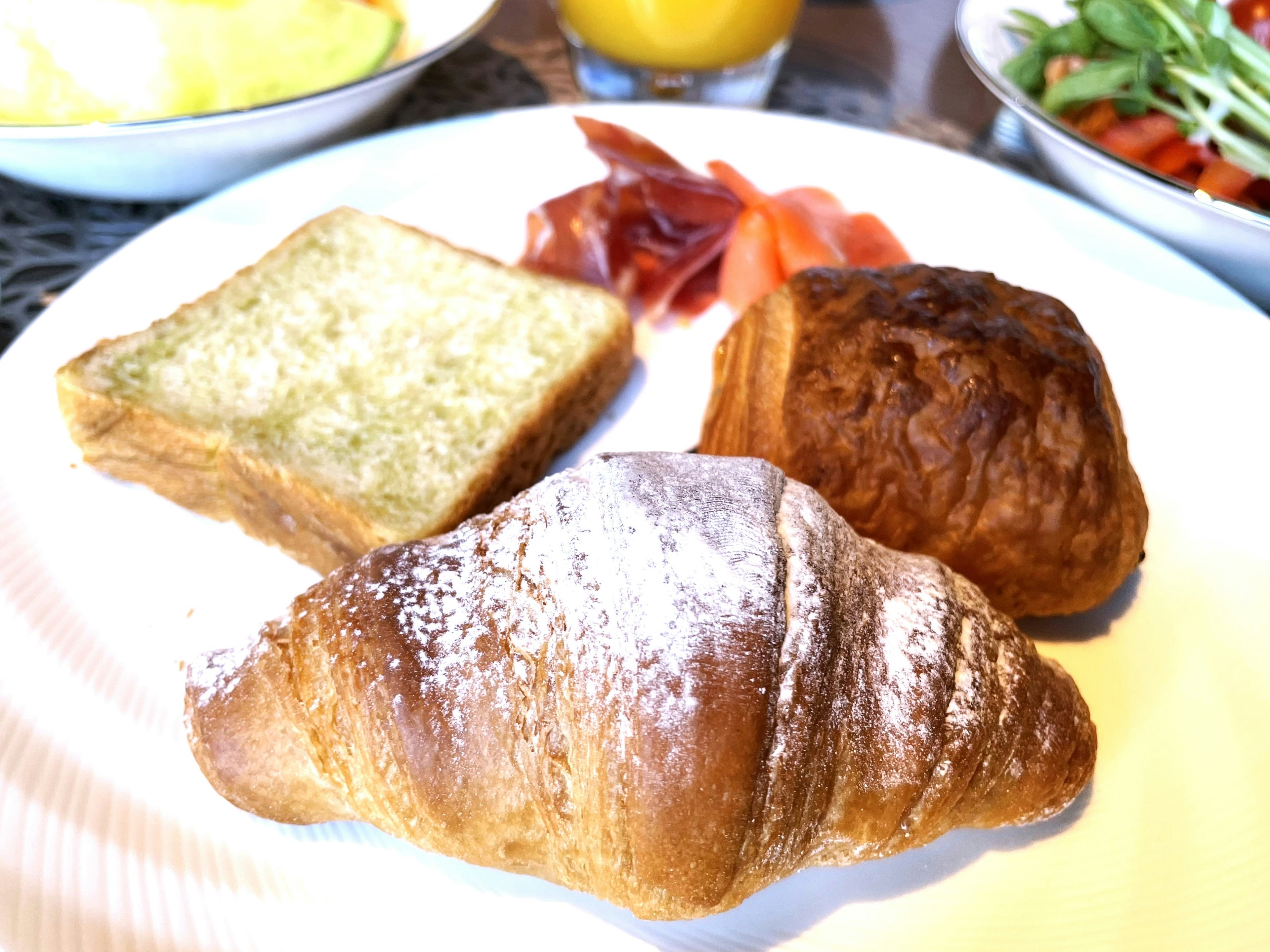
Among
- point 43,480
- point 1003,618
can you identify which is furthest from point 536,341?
point 1003,618

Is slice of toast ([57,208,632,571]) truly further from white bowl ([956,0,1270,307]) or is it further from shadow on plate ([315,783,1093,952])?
white bowl ([956,0,1270,307])

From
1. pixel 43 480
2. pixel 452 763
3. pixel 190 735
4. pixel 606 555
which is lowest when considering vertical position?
pixel 43 480

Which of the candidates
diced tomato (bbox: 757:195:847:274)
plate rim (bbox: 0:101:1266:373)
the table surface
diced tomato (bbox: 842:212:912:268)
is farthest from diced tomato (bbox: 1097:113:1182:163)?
diced tomato (bbox: 757:195:847:274)

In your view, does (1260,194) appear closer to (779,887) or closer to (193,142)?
(779,887)

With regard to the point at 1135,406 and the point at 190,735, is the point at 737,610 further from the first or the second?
the point at 1135,406

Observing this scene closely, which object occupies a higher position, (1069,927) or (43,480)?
(1069,927)

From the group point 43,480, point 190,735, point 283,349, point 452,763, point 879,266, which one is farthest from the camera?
point 879,266
